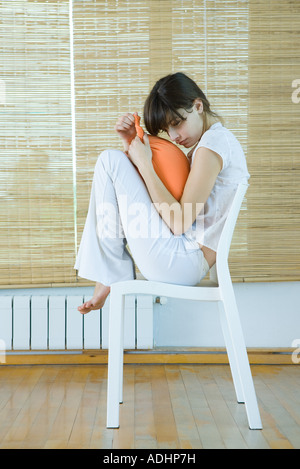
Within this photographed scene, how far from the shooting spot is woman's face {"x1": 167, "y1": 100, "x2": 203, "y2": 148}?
7.07ft

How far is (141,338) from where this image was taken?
3174 mm

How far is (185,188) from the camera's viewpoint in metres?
2.07

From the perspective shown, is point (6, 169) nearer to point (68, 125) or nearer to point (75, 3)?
point (68, 125)

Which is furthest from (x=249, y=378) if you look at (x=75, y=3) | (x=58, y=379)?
(x=75, y=3)

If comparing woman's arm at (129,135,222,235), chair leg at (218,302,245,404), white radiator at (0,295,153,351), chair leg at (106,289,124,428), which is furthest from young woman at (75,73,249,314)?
white radiator at (0,295,153,351)

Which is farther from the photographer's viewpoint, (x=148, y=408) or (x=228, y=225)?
(x=148, y=408)

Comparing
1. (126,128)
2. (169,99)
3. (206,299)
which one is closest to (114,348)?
(206,299)

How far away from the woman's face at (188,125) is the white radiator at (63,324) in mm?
1206

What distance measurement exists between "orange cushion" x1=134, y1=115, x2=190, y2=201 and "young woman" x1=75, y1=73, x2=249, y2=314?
44 mm

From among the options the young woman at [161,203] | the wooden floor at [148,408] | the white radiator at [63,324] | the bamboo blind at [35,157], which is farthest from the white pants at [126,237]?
the bamboo blind at [35,157]

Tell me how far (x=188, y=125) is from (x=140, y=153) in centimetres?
24

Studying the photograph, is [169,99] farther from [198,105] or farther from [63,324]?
[63,324]

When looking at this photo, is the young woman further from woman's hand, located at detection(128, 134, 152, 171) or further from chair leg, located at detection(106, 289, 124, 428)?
chair leg, located at detection(106, 289, 124, 428)
